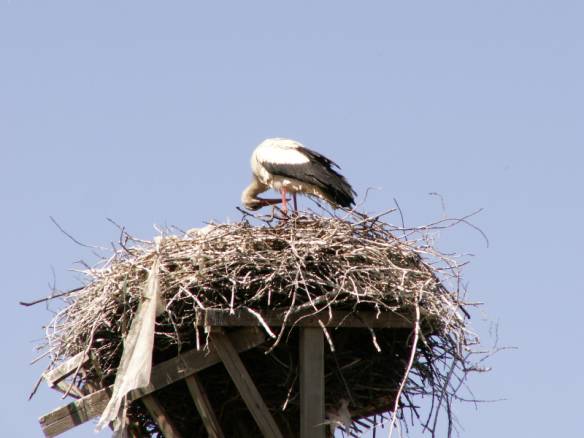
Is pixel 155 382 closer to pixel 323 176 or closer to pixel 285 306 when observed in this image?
pixel 285 306

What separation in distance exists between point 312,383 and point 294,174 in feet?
11.5

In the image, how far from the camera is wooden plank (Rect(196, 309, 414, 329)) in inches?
293

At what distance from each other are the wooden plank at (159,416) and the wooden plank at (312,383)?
1076 millimetres

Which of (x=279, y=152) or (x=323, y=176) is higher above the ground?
(x=279, y=152)

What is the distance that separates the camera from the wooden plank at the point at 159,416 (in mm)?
7867

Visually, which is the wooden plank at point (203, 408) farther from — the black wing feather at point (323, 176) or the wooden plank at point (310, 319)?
the black wing feather at point (323, 176)

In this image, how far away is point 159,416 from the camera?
791cm

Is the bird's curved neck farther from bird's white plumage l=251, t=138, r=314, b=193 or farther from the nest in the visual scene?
the nest

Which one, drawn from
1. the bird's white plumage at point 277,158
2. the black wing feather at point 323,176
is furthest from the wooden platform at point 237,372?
the bird's white plumage at point 277,158

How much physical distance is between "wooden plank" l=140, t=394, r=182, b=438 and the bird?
8.25 ft

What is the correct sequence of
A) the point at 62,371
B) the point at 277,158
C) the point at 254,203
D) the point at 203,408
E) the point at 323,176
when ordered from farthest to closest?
1. the point at 254,203
2. the point at 277,158
3. the point at 323,176
4. the point at 62,371
5. the point at 203,408

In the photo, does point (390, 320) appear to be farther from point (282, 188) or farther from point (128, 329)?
point (282, 188)

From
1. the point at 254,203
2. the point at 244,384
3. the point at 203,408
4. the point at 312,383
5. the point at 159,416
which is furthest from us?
the point at 254,203

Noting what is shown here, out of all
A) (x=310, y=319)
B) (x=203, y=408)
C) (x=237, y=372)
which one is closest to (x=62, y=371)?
(x=203, y=408)
